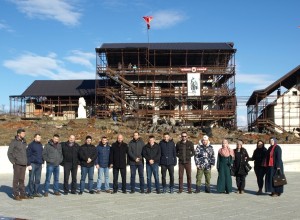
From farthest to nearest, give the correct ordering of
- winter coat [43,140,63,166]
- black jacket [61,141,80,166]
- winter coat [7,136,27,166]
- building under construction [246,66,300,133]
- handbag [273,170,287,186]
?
building under construction [246,66,300,133] → black jacket [61,141,80,166] → winter coat [43,140,63,166] → handbag [273,170,287,186] → winter coat [7,136,27,166]

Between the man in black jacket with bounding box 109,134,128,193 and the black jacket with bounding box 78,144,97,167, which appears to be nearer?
the black jacket with bounding box 78,144,97,167

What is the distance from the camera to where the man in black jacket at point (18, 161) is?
35.6 feet

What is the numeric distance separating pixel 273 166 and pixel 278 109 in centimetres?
3011

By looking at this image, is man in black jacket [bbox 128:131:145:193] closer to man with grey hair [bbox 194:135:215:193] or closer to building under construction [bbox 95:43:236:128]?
man with grey hair [bbox 194:135:215:193]

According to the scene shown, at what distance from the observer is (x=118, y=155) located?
12.1 metres

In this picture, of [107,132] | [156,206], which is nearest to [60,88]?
[107,132]

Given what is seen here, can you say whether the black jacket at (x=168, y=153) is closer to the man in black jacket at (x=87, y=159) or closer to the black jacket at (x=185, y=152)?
the black jacket at (x=185, y=152)

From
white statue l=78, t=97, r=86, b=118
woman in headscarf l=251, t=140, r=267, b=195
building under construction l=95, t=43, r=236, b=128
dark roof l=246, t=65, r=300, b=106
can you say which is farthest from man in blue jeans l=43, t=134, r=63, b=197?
dark roof l=246, t=65, r=300, b=106

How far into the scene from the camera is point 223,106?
4375 centimetres

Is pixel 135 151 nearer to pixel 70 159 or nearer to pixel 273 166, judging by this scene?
pixel 70 159

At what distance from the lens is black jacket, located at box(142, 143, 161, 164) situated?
39.7 ft

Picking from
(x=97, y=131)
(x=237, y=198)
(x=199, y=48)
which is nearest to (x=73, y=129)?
(x=97, y=131)

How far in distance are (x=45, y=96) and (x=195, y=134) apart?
2341 cm

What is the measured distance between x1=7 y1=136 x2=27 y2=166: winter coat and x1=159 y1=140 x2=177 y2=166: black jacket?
4191 millimetres
